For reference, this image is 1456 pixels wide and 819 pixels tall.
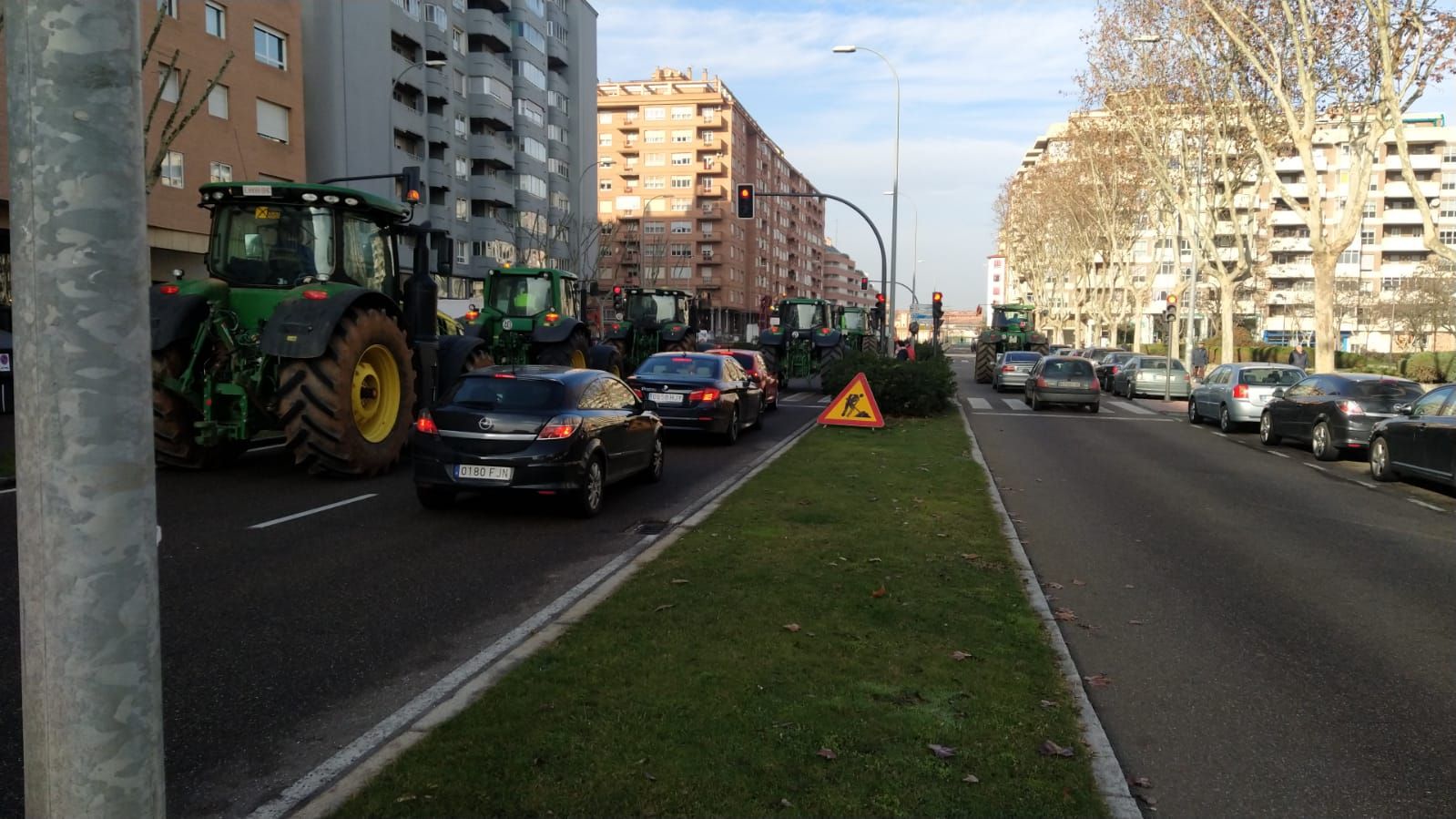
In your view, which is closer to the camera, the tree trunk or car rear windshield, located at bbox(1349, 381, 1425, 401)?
car rear windshield, located at bbox(1349, 381, 1425, 401)

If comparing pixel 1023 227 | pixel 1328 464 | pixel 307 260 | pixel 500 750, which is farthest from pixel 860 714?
pixel 1023 227

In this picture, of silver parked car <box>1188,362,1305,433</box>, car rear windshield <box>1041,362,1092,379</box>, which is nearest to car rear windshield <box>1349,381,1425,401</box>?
silver parked car <box>1188,362,1305,433</box>

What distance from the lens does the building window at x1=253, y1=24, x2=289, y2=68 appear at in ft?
109

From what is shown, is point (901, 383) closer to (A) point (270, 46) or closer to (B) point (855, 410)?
(B) point (855, 410)

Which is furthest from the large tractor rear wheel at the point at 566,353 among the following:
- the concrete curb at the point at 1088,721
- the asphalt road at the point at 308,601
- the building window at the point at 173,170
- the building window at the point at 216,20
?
the building window at the point at 216,20

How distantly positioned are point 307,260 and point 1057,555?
8349 mm

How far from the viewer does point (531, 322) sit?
1898cm

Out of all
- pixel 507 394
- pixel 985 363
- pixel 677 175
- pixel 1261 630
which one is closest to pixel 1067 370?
pixel 985 363

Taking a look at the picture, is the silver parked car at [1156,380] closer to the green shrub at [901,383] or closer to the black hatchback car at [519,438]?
the green shrub at [901,383]

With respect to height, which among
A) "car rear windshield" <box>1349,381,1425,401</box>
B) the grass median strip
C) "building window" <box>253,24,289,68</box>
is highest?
"building window" <box>253,24,289,68</box>

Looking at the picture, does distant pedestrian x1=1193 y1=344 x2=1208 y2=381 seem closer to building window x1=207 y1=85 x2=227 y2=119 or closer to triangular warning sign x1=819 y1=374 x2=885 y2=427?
triangular warning sign x1=819 y1=374 x2=885 y2=427

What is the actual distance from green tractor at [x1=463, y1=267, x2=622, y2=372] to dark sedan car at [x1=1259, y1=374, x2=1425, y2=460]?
40.7ft

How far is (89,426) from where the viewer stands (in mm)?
1916

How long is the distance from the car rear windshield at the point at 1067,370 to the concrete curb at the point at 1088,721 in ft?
62.5
